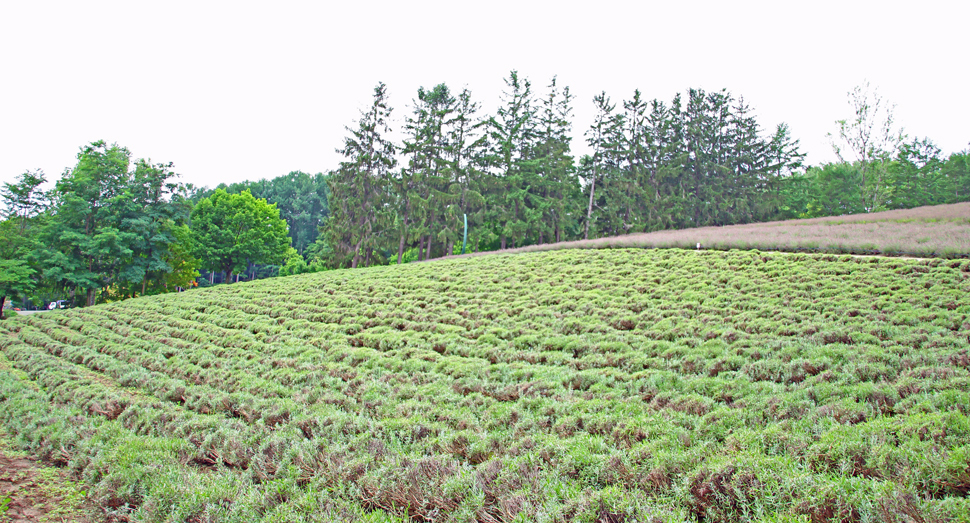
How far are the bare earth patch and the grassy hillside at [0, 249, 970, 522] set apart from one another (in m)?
0.19

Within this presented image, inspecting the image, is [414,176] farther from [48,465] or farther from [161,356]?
[48,465]

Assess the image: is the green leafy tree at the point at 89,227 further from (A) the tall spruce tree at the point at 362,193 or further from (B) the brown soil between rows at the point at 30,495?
(B) the brown soil between rows at the point at 30,495

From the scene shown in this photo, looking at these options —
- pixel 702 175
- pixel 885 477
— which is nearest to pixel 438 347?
pixel 885 477

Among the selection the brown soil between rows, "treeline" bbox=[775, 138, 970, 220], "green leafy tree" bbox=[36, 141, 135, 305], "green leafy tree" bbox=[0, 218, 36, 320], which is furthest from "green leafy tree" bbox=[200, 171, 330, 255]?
the brown soil between rows

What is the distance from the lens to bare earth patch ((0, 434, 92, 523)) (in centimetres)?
433

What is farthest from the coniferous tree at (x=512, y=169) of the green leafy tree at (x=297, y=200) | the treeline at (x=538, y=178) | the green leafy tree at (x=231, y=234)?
the green leafy tree at (x=297, y=200)

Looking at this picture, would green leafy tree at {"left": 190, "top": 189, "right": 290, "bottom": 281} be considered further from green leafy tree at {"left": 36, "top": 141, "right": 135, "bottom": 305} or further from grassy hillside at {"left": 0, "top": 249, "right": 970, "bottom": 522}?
grassy hillside at {"left": 0, "top": 249, "right": 970, "bottom": 522}

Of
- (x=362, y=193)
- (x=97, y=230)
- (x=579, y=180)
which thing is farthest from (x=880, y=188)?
(x=97, y=230)

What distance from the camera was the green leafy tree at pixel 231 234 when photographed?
3684 centimetres

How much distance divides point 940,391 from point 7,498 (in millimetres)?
9449

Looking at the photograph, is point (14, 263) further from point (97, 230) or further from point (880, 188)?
point (880, 188)

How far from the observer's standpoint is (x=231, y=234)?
36.9 m

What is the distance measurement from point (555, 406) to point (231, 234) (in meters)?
37.7

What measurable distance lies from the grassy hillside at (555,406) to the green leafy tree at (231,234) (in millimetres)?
25622
